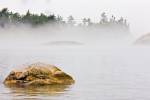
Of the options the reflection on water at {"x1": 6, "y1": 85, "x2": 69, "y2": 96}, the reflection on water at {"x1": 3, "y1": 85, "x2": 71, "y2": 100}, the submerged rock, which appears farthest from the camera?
the submerged rock

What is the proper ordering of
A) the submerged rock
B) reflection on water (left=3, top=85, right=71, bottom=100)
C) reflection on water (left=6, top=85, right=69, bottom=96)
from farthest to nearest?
the submerged rock
reflection on water (left=6, top=85, right=69, bottom=96)
reflection on water (left=3, top=85, right=71, bottom=100)

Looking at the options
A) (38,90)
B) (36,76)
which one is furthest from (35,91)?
(36,76)

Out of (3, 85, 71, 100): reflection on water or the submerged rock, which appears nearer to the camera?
(3, 85, 71, 100): reflection on water

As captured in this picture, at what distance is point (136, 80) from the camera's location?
54719mm

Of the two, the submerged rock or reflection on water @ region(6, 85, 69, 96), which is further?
the submerged rock

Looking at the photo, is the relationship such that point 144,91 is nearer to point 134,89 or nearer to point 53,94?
point 134,89

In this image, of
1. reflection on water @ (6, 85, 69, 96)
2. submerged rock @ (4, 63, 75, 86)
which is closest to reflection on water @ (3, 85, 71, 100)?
reflection on water @ (6, 85, 69, 96)

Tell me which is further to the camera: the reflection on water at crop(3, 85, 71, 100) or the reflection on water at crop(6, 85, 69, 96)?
the reflection on water at crop(6, 85, 69, 96)

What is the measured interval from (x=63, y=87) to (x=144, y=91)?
6.66 m

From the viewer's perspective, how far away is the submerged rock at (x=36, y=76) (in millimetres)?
48531

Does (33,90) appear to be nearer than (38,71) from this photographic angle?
Yes

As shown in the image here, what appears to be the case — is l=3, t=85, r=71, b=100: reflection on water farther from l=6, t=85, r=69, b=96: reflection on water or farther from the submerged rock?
the submerged rock

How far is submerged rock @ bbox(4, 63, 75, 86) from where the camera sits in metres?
48.5

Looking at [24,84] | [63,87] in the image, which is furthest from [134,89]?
[24,84]
